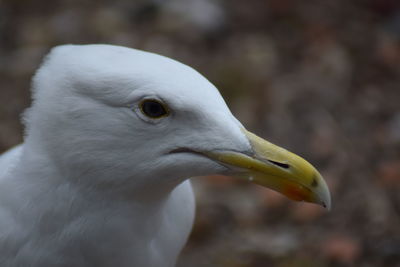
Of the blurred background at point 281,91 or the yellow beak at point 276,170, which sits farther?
the blurred background at point 281,91

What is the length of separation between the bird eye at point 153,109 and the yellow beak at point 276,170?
0.58 ft

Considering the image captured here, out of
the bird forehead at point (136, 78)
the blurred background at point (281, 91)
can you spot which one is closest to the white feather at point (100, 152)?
the bird forehead at point (136, 78)

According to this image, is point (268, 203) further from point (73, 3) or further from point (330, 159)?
point (73, 3)

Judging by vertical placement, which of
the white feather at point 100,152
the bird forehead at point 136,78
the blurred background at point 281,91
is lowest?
the blurred background at point 281,91

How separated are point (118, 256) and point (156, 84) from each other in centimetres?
64

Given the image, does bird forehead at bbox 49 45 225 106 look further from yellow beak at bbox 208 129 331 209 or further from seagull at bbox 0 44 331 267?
yellow beak at bbox 208 129 331 209

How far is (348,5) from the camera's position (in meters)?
5.00

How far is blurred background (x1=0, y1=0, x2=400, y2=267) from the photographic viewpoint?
363 cm

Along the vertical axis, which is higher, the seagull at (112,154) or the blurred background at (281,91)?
the seagull at (112,154)

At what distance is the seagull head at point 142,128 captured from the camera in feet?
5.76

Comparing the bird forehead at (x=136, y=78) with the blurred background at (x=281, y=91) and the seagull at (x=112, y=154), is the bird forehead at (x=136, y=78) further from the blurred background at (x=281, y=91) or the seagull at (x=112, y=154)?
the blurred background at (x=281, y=91)

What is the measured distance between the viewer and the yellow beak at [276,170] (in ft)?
5.89

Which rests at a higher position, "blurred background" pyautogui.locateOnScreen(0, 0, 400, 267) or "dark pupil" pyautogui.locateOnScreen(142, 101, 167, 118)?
"dark pupil" pyautogui.locateOnScreen(142, 101, 167, 118)

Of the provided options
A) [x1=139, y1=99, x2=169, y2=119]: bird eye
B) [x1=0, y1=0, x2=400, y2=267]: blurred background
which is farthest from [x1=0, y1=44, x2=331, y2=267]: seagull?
[x1=0, y1=0, x2=400, y2=267]: blurred background
